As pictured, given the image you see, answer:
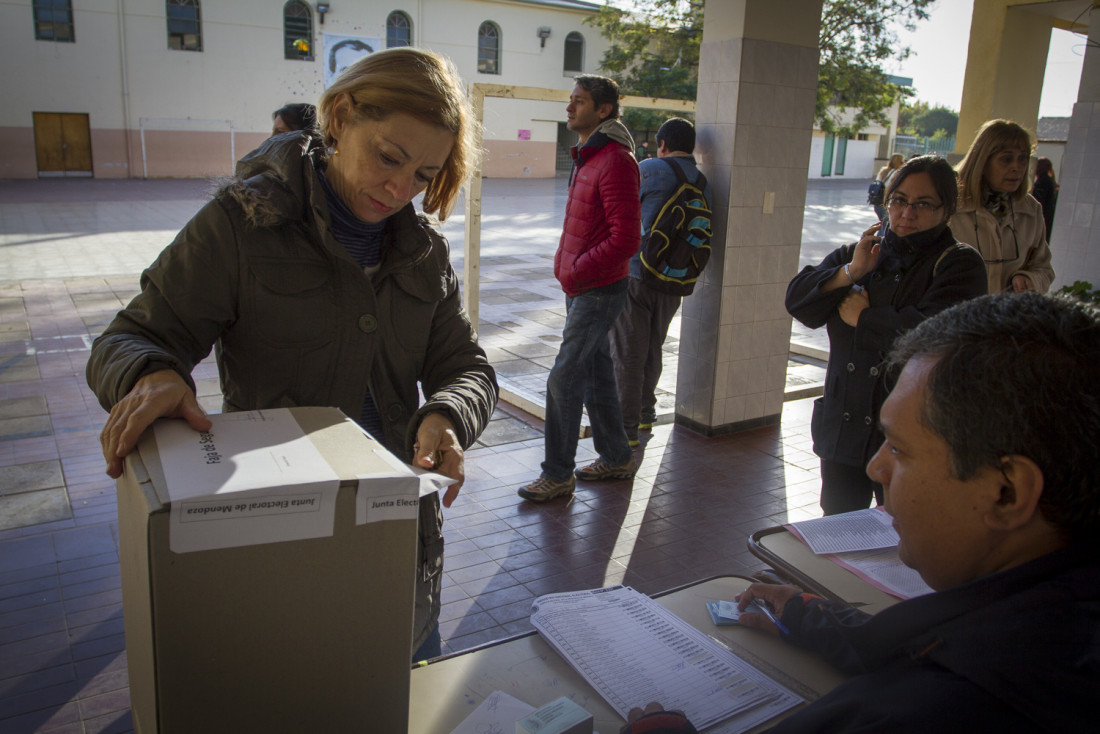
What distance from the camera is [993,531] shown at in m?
1.06

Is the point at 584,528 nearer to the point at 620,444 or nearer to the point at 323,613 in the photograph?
the point at 620,444

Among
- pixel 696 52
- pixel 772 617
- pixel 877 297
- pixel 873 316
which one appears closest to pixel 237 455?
pixel 772 617

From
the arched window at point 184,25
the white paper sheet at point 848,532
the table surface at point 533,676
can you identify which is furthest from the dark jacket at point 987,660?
the arched window at point 184,25

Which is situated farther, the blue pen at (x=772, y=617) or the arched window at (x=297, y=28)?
the arched window at (x=297, y=28)

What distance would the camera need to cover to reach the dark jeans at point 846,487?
9.84ft

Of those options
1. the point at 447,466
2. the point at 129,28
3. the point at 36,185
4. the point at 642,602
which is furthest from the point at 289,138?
the point at 129,28

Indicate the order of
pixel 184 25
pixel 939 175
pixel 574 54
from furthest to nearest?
pixel 574 54
pixel 184 25
pixel 939 175

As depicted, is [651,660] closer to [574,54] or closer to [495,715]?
[495,715]

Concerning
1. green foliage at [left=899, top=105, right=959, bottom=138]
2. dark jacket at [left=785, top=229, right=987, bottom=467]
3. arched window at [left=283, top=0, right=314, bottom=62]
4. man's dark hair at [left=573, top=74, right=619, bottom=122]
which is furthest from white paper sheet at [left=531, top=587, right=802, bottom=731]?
green foliage at [left=899, top=105, right=959, bottom=138]

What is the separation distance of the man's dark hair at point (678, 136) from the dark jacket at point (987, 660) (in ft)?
13.6

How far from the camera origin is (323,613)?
1.08 m

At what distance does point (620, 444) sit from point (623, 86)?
27614 millimetres

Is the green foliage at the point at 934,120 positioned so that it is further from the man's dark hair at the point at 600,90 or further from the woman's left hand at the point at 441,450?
the woman's left hand at the point at 441,450

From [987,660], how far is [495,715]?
764 mm
